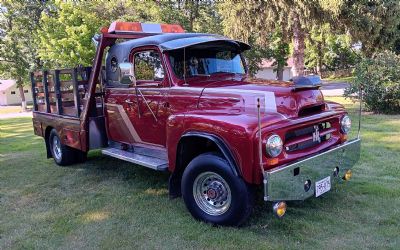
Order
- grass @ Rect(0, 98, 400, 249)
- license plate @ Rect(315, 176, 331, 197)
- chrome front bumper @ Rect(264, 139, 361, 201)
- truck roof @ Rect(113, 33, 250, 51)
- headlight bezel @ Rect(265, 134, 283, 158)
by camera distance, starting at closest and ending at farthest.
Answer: chrome front bumper @ Rect(264, 139, 361, 201), headlight bezel @ Rect(265, 134, 283, 158), grass @ Rect(0, 98, 400, 249), license plate @ Rect(315, 176, 331, 197), truck roof @ Rect(113, 33, 250, 51)

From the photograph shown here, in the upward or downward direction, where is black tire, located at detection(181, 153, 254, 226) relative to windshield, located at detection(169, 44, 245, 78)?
downward

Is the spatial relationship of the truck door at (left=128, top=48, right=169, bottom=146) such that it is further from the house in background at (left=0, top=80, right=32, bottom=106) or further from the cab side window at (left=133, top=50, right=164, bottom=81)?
the house in background at (left=0, top=80, right=32, bottom=106)

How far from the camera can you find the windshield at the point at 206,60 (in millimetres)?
5230

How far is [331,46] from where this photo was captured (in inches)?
1999

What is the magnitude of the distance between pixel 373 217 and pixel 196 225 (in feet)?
6.71

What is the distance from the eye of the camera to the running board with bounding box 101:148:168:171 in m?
4.99

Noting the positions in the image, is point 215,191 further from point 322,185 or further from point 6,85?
point 6,85

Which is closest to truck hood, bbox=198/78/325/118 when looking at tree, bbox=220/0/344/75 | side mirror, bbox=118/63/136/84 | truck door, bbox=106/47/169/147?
truck door, bbox=106/47/169/147

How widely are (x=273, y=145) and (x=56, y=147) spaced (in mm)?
5541

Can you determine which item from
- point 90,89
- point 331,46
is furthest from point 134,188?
point 331,46

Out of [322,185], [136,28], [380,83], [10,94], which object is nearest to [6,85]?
[10,94]

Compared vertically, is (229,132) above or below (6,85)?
below

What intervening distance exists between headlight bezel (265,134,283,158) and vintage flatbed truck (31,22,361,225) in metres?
0.01

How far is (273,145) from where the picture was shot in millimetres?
3918
